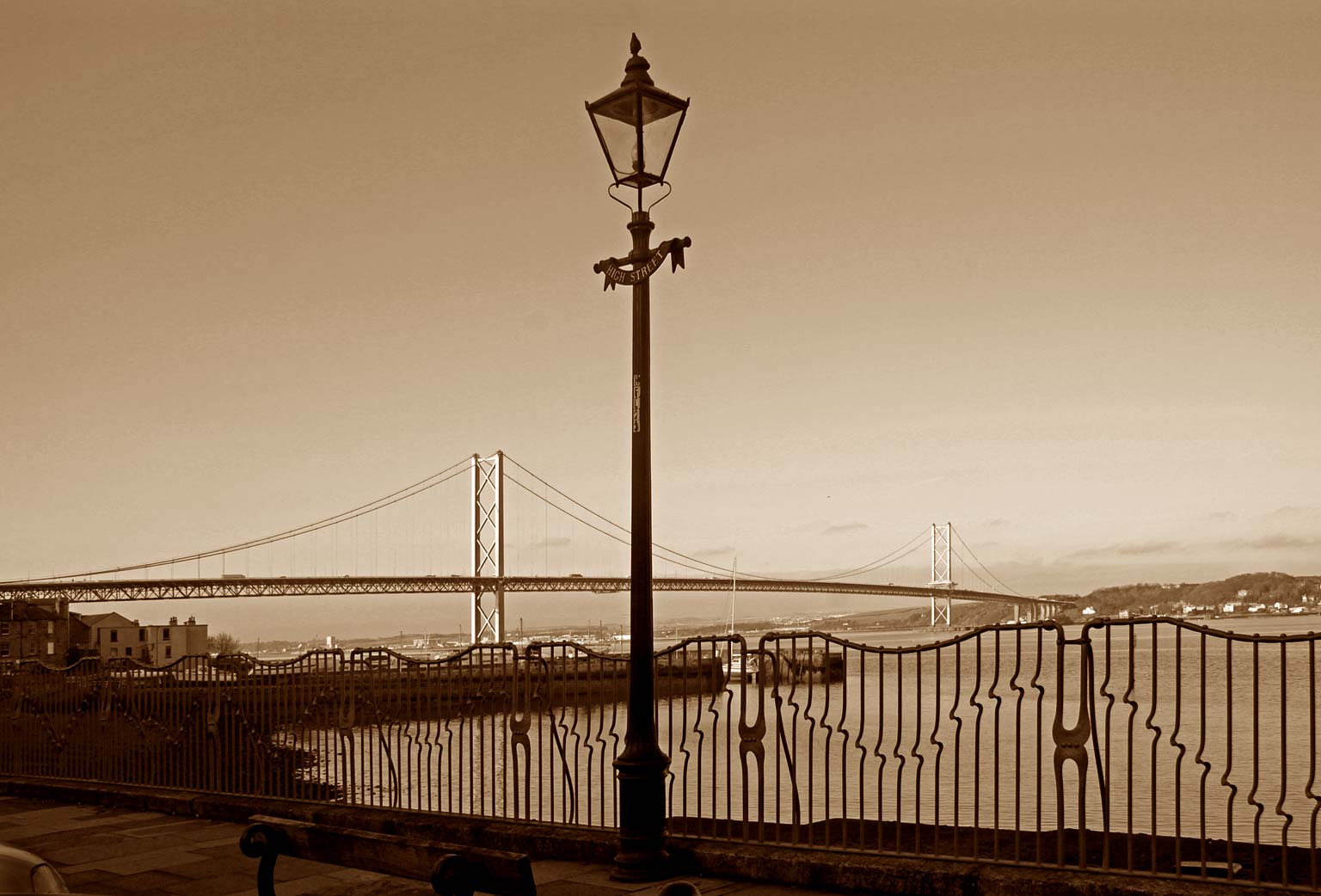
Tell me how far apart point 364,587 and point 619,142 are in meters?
61.3

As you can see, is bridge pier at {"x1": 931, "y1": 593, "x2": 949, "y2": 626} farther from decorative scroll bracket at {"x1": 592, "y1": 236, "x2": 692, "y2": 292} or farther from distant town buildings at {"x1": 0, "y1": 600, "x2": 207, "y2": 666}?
decorative scroll bracket at {"x1": 592, "y1": 236, "x2": 692, "y2": 292}

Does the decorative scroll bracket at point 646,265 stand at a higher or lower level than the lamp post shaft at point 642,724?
higher

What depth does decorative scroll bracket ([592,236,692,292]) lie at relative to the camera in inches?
276

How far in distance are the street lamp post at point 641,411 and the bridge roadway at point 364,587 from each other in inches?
2308

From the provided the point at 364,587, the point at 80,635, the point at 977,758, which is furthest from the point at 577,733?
the point at 80,635

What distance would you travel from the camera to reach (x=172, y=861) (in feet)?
25.7

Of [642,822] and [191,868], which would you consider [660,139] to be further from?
[191,868]

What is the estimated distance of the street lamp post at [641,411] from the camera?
6.70 metres

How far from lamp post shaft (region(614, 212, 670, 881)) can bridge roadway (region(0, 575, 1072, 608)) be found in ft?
192

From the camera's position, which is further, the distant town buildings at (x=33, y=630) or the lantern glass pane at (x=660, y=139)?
the distant town buildings at (x=33, y=630)

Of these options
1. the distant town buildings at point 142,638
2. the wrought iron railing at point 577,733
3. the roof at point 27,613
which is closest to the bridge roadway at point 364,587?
the roof at point 27,613

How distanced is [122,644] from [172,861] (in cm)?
8769

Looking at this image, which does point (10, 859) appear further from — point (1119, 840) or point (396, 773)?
point (1119, 840)

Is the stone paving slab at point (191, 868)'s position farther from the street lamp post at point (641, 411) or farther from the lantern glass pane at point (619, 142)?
the lantern glass pane at point (619, 142)
